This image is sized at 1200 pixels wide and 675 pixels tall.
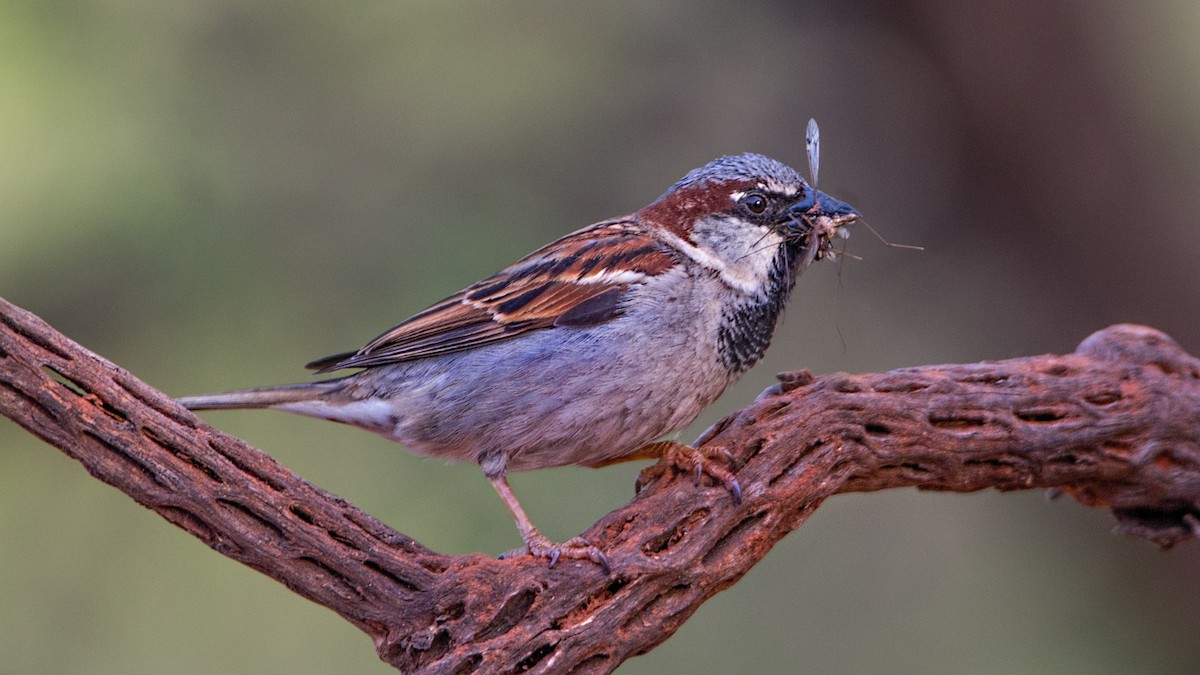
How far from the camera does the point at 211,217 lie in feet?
12.6

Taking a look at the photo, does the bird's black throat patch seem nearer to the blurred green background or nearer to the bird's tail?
the blurred green background

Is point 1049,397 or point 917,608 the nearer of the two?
point 1049,397

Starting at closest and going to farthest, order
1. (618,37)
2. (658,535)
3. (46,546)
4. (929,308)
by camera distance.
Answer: (658,535) < (46,546) < (618,37) < (929,308)

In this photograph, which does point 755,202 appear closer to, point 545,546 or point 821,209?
point 821,209

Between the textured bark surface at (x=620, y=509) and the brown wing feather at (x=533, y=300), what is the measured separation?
0.45 metres

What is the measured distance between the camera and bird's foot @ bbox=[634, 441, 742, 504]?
8.36ft

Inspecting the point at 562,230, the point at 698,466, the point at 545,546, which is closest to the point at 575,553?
the point at 545,546

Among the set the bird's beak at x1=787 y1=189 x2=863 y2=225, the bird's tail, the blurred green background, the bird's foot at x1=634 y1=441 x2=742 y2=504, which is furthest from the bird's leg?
the bird's beak at x1=787 y1=189 x2=863 y2=225

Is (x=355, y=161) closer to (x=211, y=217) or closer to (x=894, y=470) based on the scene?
(x=211, y=217)

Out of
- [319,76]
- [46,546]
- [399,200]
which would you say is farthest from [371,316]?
[46,546]

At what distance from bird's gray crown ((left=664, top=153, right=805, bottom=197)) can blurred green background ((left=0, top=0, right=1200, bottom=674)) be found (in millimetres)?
808

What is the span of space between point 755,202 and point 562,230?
1545mm

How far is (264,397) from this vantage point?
9.71 feet

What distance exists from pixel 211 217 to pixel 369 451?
3.10ft
